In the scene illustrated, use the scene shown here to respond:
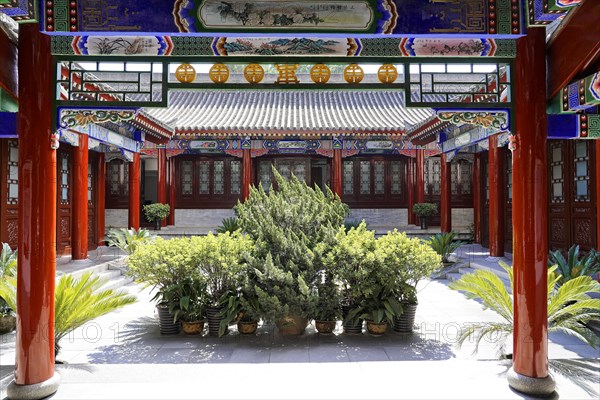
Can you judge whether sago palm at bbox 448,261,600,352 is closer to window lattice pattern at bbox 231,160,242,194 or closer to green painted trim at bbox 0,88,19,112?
green painted trim at bbox 0,88,19,112

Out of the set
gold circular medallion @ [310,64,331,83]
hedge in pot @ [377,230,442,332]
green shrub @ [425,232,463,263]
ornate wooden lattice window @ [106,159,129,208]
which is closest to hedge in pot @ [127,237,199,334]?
hedge in pot @ [377,230,442,332]

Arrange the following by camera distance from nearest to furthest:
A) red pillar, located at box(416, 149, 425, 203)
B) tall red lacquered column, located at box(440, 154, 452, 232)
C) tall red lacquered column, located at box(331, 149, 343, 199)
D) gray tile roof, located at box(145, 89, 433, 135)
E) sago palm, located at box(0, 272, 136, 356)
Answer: sago palm, located at box(0, 272, 136, 356) < tall red lacquered column, located at box(440, 154, 452, 232) < gray tile roof, located at box(145, 89, 433, 135) < red pillar, located at box(416, 149, 425, 203) < tall red lacquered column, located at box(331, 149, 343, 199)

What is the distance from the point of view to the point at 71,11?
3373mm

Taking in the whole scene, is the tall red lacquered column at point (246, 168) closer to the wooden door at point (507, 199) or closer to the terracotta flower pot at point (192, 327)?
the wooden door at point (507, 199)

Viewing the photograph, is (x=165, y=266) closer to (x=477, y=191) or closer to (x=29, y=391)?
(x=29, y=391)

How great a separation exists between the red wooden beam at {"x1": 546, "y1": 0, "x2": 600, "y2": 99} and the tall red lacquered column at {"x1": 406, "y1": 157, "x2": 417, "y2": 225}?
11540mm

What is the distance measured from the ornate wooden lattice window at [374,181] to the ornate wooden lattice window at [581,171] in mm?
7624

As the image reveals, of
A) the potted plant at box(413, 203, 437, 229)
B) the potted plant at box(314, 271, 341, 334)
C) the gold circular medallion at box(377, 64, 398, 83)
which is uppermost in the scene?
the gold circular medallion at box(377, 64, 398, 83)

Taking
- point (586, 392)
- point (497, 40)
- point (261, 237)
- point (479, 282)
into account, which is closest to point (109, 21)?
point (261, 237)

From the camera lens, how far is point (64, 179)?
384 inches

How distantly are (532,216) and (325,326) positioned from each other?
2.66 metres

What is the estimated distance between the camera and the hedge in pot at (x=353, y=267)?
4945mm

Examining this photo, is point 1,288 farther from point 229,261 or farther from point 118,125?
point 118,125

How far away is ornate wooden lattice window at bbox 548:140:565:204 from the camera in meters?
8.13
